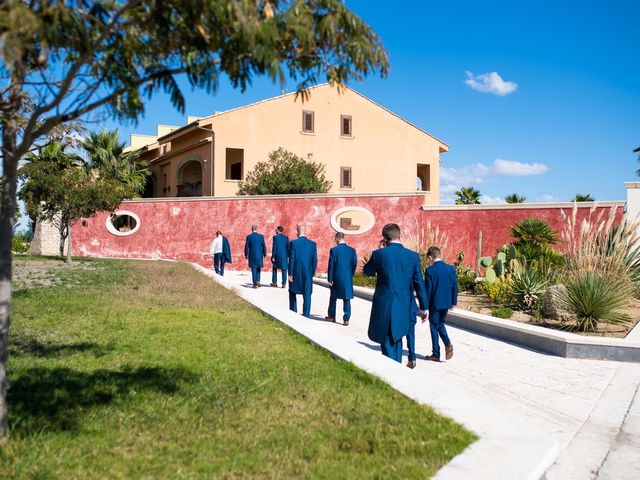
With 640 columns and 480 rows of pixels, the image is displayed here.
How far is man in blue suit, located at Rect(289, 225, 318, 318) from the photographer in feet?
40.4

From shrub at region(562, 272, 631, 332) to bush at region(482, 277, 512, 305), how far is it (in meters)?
2.65

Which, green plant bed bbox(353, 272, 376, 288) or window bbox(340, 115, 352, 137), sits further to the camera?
window bbox(340, 115, 352, 137)

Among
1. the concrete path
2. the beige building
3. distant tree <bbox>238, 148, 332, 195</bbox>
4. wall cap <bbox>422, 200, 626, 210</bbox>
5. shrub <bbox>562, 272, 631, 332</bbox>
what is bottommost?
the concrete path

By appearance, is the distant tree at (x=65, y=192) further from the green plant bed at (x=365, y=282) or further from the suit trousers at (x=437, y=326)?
the suit trousers at (x=437, y=326)

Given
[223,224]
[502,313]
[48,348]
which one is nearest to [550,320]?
[502,313]

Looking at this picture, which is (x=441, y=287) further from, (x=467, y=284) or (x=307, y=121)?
(x=307, y=121)

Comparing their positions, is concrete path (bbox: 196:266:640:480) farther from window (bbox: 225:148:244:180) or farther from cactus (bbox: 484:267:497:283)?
window (bbox: 225:148:244:180)

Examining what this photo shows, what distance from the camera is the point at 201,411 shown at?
5000mm

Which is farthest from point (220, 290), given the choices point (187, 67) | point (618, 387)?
point (187, 67)

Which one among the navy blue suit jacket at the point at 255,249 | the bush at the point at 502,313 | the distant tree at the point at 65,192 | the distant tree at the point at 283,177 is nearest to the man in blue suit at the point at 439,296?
the bush at the point at 502,313

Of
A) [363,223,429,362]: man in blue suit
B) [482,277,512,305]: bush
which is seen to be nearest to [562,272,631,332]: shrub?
[482,277,512,305]: bush

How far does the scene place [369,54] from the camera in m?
3.76

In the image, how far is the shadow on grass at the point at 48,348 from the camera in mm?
6945

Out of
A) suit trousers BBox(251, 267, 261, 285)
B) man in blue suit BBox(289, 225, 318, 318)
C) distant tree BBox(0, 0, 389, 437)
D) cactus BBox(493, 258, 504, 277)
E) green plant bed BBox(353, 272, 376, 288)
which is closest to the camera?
distant tree BBox(0, 0, 389, 437)
